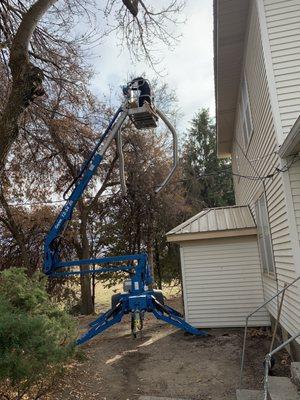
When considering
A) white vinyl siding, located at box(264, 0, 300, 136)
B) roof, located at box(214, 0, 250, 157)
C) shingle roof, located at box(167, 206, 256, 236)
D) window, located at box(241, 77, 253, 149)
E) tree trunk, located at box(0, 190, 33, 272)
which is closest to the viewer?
white vinyl siding, located at box(264, 0, 300, 136)

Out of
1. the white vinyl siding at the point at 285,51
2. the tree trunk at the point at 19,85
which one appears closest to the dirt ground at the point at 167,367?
the tree trunk at the point at 19,85

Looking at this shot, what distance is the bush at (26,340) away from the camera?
450 centimetres

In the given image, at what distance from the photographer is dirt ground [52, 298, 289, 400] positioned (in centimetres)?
607

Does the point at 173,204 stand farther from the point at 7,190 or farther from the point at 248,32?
the point at 248,32

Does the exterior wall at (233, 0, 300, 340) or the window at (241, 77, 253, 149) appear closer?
the exterior wall at (233, 0, 300, 340)

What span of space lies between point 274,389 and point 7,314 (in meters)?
3.46

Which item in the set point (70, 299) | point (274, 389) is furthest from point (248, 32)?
point (70, 299)

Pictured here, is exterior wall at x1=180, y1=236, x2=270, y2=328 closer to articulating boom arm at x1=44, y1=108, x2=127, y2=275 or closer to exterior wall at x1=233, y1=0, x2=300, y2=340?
exterior wall at x1=233, y1=0, x2=300, y2=340

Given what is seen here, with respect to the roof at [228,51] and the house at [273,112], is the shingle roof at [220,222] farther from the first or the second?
the roof at [228,51]

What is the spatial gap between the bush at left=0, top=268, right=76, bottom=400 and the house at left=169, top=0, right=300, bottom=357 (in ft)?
12.3

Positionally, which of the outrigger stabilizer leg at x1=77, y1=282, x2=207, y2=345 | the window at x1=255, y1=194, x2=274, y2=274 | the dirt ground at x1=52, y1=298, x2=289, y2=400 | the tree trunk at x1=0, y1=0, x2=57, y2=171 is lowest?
the dirt ground at x1=52, y1=298, x2=289, y2=400

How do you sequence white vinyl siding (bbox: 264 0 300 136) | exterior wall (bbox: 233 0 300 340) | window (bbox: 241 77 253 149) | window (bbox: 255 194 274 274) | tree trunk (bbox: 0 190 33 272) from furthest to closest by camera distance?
tree trunk (bbox: 0 190 33 272), window (bbox: 241 77 253 149), window (bbox: 255 194 274 274), white vinyl siding (bbox: 264 0 300 136), exterior wall (bbox: 233 0 300 340)

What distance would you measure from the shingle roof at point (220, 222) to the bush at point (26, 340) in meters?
4.95

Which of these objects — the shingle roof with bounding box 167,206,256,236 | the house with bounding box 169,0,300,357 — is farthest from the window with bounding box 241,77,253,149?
the shingle roof with bounding box 167,206,256,236
